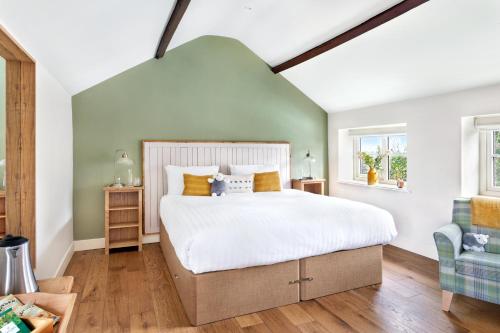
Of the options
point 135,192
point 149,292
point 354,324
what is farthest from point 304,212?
point 135,192

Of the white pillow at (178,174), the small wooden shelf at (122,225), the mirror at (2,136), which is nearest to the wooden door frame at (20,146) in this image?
the mirror at (2,136)

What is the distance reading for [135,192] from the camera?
4.29 metres

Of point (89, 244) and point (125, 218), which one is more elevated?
point (125, 218)

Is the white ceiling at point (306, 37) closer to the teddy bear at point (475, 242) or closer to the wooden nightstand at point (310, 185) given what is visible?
the wooden nightstand at point (310, 185)

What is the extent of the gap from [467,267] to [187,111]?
367cm

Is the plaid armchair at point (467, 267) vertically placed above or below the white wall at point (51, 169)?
below

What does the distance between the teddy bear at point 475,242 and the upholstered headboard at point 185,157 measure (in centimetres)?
276

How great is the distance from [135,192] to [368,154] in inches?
134

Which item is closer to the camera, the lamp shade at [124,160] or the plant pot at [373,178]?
the lamp shade at [124,160]

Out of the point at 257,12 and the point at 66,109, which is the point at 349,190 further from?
the point at 66,109

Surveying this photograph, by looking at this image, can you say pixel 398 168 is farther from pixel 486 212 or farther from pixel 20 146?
pixel 20 146

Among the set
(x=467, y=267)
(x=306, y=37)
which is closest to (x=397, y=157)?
(x=306, y=37)

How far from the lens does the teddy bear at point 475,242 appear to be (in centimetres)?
275

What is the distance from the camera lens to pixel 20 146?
2316 mm
